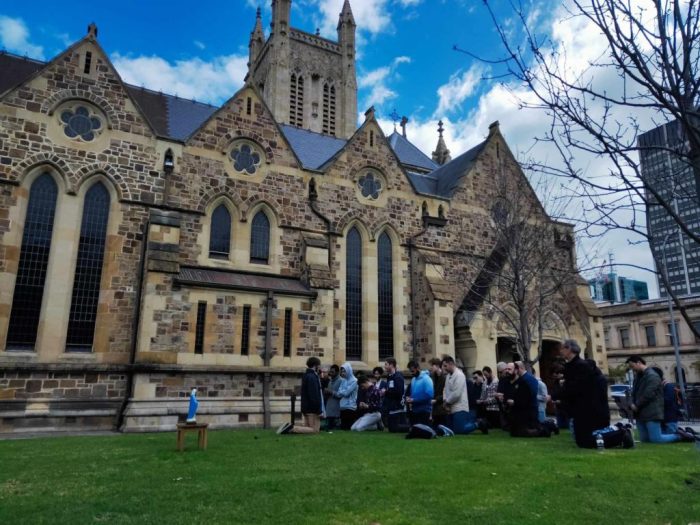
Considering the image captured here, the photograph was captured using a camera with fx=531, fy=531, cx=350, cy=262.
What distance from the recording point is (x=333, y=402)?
48.4 feet

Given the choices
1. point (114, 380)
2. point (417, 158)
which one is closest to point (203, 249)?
point (114, 380)

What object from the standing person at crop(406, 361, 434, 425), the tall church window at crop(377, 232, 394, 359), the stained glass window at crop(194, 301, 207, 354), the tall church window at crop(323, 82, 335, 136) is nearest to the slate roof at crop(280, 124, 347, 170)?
the tall church window at crop(377, 232, 394, 359)

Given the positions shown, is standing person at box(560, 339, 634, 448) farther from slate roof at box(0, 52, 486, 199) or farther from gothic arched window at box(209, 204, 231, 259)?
slate roof at box(0, 52, 486, 199)

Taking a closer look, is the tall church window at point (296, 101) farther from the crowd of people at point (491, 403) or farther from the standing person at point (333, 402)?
the standing person at point (333, 402)

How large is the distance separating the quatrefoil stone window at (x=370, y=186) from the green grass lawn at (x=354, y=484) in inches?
556

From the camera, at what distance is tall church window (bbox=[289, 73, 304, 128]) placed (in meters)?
40.8

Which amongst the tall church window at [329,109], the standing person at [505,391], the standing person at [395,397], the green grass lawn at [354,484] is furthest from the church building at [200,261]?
the tall church window at [329,109]

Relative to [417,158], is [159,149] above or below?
below

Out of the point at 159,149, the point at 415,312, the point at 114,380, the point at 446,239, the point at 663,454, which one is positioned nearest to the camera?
the point at 663,454

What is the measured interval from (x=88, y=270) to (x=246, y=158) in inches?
275

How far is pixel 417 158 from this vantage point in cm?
3247

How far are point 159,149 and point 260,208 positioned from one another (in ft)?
13.5

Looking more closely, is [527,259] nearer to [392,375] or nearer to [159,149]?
[392,375]

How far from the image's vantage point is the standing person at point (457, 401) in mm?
12891
